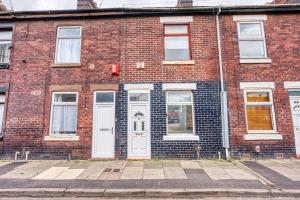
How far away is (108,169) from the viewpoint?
25.5 feet

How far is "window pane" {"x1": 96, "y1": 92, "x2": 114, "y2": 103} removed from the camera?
31.7 ft

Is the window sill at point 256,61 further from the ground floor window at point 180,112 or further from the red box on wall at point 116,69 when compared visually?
the red box on wall at point 116,69

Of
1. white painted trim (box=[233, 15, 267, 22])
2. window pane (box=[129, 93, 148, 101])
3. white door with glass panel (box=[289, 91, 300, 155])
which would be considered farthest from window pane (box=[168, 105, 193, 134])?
white painted trim (box=[233, 15, 267, 22])

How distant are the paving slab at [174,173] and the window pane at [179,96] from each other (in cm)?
310

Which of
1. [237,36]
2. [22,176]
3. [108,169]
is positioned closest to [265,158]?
[237,36]

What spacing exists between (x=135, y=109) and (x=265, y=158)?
5816mm

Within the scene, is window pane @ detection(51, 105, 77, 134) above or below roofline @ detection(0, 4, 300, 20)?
below

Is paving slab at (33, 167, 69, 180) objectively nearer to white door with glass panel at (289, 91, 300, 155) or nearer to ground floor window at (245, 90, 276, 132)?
ground floor window at (245, 90, 276, 132)

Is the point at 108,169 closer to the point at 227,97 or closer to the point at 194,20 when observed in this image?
the point at 227,97

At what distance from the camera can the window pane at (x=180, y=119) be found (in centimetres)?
948

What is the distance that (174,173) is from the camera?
7145 mm

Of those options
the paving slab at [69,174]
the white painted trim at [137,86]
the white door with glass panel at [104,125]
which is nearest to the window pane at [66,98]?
the white door with glass panel at [104,125]

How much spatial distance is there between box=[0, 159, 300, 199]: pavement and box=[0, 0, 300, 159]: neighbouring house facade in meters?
0.88

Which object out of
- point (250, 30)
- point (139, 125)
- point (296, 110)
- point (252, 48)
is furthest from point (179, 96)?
point (296, 110)
